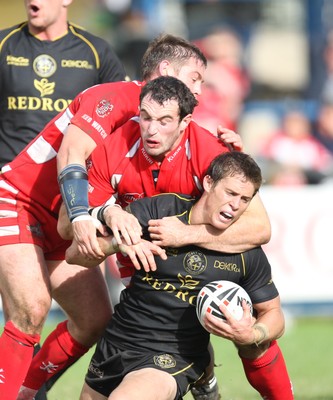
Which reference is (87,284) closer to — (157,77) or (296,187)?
(157,77)

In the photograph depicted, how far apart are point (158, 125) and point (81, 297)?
1.44 meters

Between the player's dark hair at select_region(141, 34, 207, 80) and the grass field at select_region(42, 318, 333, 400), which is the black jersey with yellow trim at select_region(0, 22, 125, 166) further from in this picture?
the grass field at select_region(42, 318, 333, 400)

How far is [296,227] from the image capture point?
1190cm

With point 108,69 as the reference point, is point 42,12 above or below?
above

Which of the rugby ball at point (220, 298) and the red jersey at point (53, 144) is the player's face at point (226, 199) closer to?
the rugby ball at point (220, 298)

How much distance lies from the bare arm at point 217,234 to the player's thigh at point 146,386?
2.42 ft

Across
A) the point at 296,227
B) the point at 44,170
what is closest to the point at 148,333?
the point at 44,170

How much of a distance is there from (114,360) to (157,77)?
1.69 m

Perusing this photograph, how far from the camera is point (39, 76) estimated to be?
724 centimetres

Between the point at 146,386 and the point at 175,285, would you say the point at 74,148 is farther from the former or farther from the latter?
the point at 146,386

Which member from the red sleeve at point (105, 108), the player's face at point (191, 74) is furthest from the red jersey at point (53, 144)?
the player's face at point (191, 74)

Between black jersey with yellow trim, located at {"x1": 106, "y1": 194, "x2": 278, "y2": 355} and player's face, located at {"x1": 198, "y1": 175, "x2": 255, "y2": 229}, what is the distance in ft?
0.61

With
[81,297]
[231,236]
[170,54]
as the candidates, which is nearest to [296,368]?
[81,297]

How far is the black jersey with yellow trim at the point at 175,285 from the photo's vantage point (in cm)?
580
